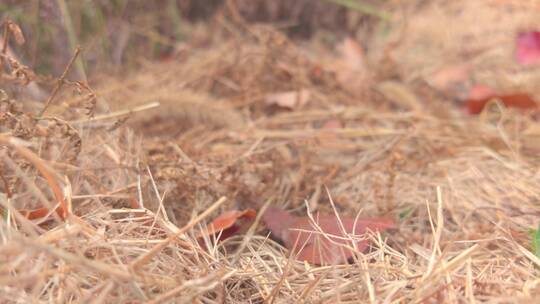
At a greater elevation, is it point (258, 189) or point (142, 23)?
point (142, 23)

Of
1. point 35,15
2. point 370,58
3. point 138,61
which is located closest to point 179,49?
point 138,61

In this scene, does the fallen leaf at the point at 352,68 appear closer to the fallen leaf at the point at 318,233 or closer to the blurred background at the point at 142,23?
the blurred background at the point at 142,23

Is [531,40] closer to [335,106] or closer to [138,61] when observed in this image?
[335,106]

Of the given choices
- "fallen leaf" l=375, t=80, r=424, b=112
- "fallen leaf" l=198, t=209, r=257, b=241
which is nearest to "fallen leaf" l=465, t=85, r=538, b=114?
"fallen leaf" l=375, t=80, r=424, b=112

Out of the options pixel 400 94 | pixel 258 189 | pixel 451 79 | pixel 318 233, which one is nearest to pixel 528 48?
pixel 451 79

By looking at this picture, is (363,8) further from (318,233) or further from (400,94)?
(318,233)

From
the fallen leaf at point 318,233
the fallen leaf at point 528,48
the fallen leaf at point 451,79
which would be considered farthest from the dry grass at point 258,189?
the fallen leaf at point 528,48
